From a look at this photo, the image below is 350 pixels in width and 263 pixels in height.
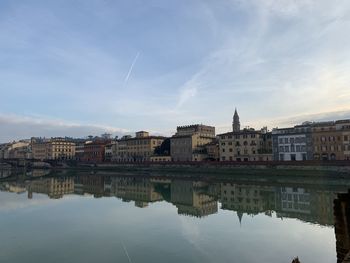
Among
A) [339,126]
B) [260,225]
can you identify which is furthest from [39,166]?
[260,225]

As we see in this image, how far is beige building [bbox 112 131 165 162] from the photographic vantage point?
112 meters

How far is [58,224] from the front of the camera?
2834cm

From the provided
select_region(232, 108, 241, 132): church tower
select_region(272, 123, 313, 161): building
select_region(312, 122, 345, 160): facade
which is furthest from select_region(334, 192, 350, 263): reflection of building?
select_region(232, 108, 241, 132): church tower

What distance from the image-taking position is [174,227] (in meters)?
26.5

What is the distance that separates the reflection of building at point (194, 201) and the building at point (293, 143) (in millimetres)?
29839

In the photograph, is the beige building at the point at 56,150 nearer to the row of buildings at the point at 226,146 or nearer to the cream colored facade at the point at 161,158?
the row of buildings at the point at 226,146

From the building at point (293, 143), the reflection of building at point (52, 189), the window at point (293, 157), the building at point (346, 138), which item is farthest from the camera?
the window at point (293, 157)

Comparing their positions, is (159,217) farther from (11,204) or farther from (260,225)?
(11,204)

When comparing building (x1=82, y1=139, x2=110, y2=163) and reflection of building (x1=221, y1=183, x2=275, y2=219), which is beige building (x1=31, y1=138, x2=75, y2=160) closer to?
building (x1=82, y1=139, x2=110, y2=163)

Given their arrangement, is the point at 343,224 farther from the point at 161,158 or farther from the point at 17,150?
the point at 17,150

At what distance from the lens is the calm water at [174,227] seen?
63.4 feet

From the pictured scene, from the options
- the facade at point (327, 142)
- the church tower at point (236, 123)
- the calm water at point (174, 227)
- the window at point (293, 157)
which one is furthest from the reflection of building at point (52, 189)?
the church tower at point (236, 123)

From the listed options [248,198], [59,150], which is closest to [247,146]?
[248,198]

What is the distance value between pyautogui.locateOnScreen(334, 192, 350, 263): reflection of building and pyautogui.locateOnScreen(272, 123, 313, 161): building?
66.5m
